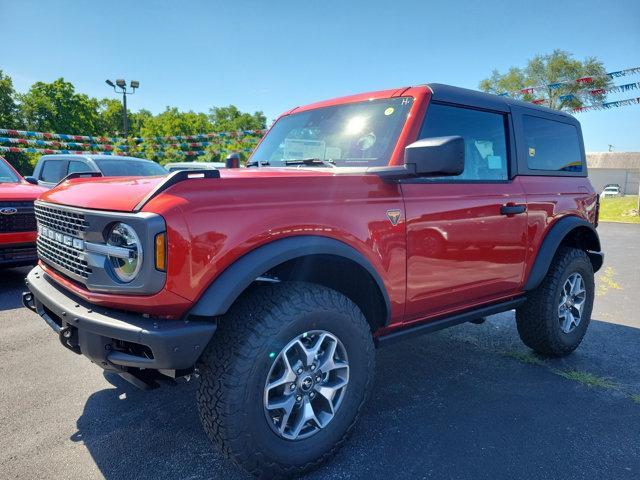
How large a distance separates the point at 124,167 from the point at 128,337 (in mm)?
6627

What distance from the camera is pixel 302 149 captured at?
3.13m

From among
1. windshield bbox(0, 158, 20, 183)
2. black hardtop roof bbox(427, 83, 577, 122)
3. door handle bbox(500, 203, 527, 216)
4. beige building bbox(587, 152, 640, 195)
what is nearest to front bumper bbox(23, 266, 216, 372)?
black hardtop roof bbox(427, 83, 577, 122)

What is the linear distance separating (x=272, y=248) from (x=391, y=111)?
133cm

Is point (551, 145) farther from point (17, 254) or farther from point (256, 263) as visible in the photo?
point (17, 254)

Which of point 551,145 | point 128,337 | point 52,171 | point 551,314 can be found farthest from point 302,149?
point 52,171

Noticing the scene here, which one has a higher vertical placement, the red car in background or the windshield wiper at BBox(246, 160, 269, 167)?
the windshield wiper at BBox(246, 160, 269, 167)

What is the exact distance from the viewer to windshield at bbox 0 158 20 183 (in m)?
6.03

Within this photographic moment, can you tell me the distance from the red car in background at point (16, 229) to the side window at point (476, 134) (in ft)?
15.7

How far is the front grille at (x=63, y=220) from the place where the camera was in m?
2.10

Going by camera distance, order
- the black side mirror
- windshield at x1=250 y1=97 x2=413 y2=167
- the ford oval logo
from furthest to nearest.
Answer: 1. the ford oval logo
2. windshield at x1=250 y1=97 x2=413 y2=167
3. the black side mirror

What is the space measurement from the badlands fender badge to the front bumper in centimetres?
111

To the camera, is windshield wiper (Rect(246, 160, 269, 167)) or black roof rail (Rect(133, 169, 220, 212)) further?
windshield wiper (Rect(246, 160, 269, 167))

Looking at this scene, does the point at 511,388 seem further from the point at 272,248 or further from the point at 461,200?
the point at 272,248

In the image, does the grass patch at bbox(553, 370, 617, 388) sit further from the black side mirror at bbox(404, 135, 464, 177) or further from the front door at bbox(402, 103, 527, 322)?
the black side mirror at bbox(404, 135, 464, 177)
